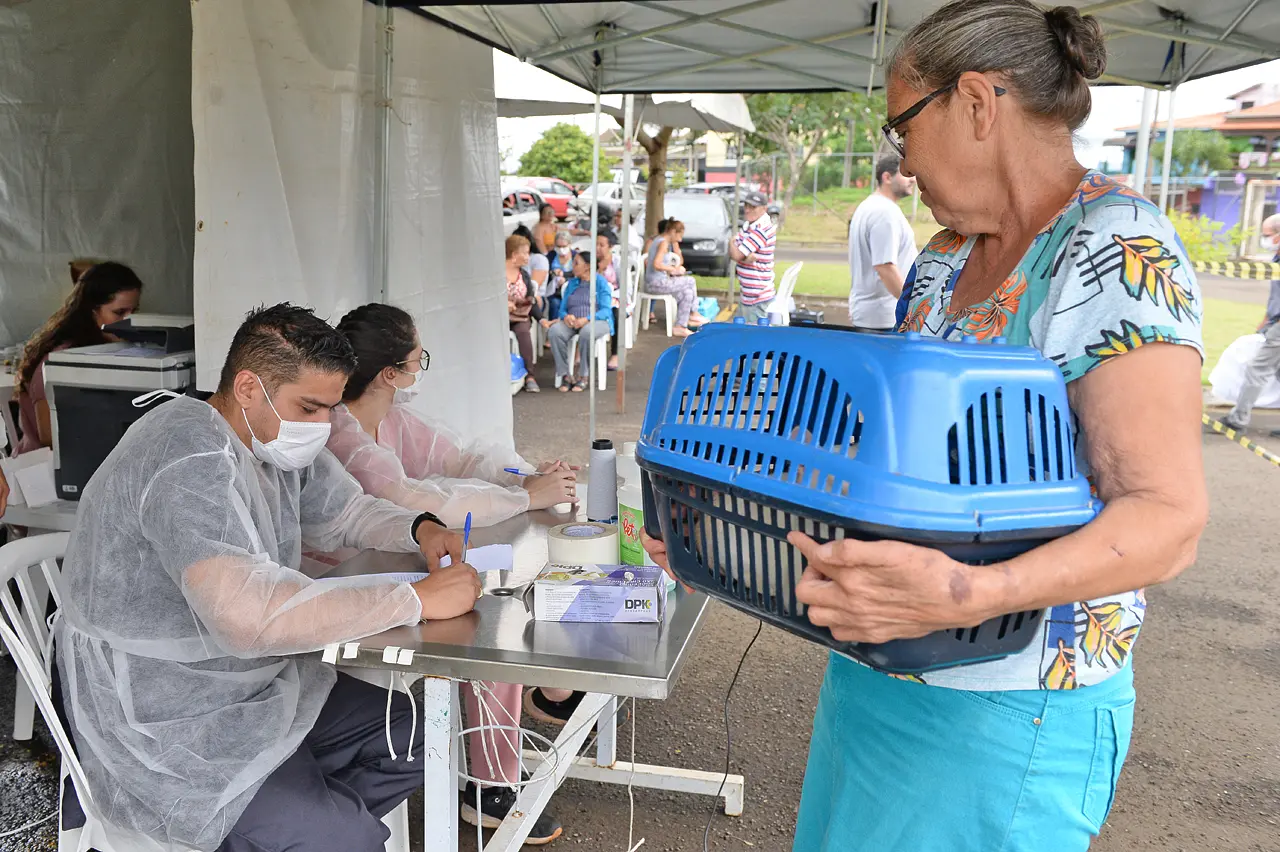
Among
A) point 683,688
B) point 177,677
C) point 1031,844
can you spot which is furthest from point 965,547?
point 683,688

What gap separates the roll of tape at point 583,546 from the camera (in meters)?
2.26

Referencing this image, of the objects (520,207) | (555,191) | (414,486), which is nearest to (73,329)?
(414,486)

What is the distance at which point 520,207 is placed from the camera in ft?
64.6

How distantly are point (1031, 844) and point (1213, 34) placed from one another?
537 cm

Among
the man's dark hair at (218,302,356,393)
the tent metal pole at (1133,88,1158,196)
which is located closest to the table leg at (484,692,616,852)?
the man's dark hair at (218,302,356,393)

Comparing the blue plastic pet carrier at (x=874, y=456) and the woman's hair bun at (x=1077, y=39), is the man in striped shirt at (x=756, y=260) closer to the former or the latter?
the woman's hair bun at (x=1077, y=39)

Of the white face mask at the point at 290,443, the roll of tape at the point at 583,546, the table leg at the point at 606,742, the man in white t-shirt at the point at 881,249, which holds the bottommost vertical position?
the table leg at the point at 606,742

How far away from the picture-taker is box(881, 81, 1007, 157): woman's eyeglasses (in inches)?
46.4

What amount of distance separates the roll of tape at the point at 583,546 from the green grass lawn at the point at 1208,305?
7.87 metres

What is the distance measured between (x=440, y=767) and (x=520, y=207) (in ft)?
60.4

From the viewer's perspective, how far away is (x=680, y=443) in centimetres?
114

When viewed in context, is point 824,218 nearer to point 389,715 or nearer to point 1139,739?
point 1139,739

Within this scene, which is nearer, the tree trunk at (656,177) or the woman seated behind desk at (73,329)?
the woman seated behind desk at (73,329)

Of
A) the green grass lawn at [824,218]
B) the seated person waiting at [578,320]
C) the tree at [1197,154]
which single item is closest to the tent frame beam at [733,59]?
the seated person waiting at [578,320]
